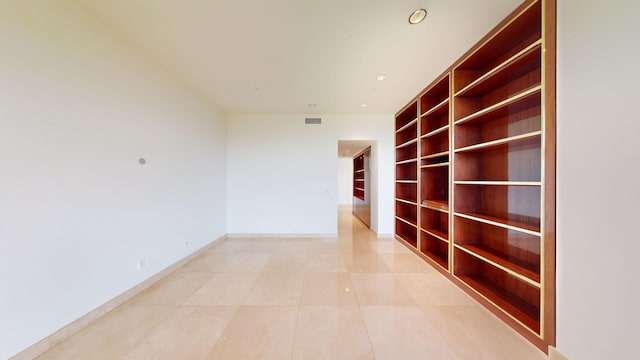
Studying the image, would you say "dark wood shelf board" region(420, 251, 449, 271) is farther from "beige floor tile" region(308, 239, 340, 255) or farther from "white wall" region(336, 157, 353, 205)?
"white wall" region(336, 157, 353, 205)

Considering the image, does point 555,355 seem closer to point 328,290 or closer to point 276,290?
point 328,290

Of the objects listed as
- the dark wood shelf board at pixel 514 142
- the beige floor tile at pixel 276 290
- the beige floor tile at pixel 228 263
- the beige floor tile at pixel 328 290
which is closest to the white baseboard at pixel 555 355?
the beige floor tile at pixel 328 290

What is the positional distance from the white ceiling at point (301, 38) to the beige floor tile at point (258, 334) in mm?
2948

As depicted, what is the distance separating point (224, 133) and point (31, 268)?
3.56 meters

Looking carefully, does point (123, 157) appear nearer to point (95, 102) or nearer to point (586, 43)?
point (95, 102)

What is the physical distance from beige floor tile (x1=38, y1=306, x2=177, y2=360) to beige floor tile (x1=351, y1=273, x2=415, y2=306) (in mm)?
2092

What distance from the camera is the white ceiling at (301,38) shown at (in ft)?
6.03

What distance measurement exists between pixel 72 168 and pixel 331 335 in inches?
108

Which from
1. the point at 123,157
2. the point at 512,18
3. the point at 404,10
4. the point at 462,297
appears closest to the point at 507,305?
the point at 462,297

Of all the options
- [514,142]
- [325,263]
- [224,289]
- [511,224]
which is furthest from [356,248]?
[514,142]

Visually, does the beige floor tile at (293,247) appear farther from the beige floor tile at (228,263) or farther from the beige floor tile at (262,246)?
the beige floor tile at (228,263)

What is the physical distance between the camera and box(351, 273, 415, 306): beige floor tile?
7.45 feet

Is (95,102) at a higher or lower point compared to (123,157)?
higher

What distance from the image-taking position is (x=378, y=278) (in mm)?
2818
